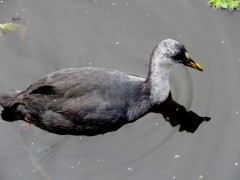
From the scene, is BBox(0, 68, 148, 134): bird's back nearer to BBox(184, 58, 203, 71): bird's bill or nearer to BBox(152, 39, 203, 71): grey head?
BBox(152, 39, 203, 71): grey head

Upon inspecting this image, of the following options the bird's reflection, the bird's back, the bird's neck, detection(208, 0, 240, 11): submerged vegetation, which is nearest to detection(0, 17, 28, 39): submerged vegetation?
the bird's back

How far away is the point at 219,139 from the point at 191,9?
1897 mm

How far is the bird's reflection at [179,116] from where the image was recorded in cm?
604

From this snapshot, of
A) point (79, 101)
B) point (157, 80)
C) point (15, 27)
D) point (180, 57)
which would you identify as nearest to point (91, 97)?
point (79, 101)

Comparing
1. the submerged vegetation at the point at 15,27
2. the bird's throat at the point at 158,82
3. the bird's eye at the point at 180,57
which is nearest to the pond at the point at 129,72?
the submerged vegetation at the point at 15,27

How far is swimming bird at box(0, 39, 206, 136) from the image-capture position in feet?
18.6

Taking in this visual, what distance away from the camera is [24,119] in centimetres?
597

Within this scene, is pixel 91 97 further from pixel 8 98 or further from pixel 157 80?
pixel 8 98

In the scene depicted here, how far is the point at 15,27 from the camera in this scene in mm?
6816

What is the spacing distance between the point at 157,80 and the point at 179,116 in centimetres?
47

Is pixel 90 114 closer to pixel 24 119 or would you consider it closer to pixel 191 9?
pixel 24 119

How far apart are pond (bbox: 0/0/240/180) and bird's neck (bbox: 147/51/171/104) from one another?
19 cm

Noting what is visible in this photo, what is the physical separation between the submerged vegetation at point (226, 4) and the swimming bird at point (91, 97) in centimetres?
124

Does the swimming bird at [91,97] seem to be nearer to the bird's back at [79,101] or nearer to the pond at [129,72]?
the bird's back at [79,101]
